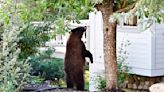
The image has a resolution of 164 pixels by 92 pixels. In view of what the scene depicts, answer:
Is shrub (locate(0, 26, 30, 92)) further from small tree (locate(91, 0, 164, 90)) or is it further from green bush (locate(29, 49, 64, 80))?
green bush (locate(29, 49, 64, 80))

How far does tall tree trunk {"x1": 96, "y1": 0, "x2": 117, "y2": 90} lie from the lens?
7180mm

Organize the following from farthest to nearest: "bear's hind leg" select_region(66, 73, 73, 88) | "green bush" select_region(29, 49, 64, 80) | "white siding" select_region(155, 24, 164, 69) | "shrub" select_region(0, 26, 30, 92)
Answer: "green bush" select_region(29, 49, 64, 80), "white siding" select_region(155, 24, 164, 69), "bear's hind leg" select_region(66, 73, 73, 88), "shrub" select_region(0, 26, 30, 92)

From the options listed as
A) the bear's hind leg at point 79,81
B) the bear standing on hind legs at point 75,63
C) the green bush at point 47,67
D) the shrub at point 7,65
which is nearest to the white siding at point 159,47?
the bear standing on hind legs at point 75,63

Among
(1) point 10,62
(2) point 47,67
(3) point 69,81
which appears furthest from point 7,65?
(2) point 47,67

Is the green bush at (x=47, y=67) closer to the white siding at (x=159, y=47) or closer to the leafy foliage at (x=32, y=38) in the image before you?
the white siding at (x=159, y=47)

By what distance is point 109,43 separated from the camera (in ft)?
24.0

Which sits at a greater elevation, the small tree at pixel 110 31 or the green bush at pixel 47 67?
the small tree at pixel 110 31

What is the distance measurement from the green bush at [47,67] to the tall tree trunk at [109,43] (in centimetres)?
447

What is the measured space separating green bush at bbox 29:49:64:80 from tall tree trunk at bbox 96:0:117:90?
4.47 metres

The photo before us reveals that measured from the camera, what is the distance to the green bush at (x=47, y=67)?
1187cm

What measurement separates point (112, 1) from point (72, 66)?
4.84 feet

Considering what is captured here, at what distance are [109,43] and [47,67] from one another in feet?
16.5

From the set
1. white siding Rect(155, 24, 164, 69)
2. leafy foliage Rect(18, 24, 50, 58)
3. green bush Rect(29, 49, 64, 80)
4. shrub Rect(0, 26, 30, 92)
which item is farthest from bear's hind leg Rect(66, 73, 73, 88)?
green bush Rect(29, 49, 64, 80)

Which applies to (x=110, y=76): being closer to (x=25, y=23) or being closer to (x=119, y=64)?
(x=25, y=23)
